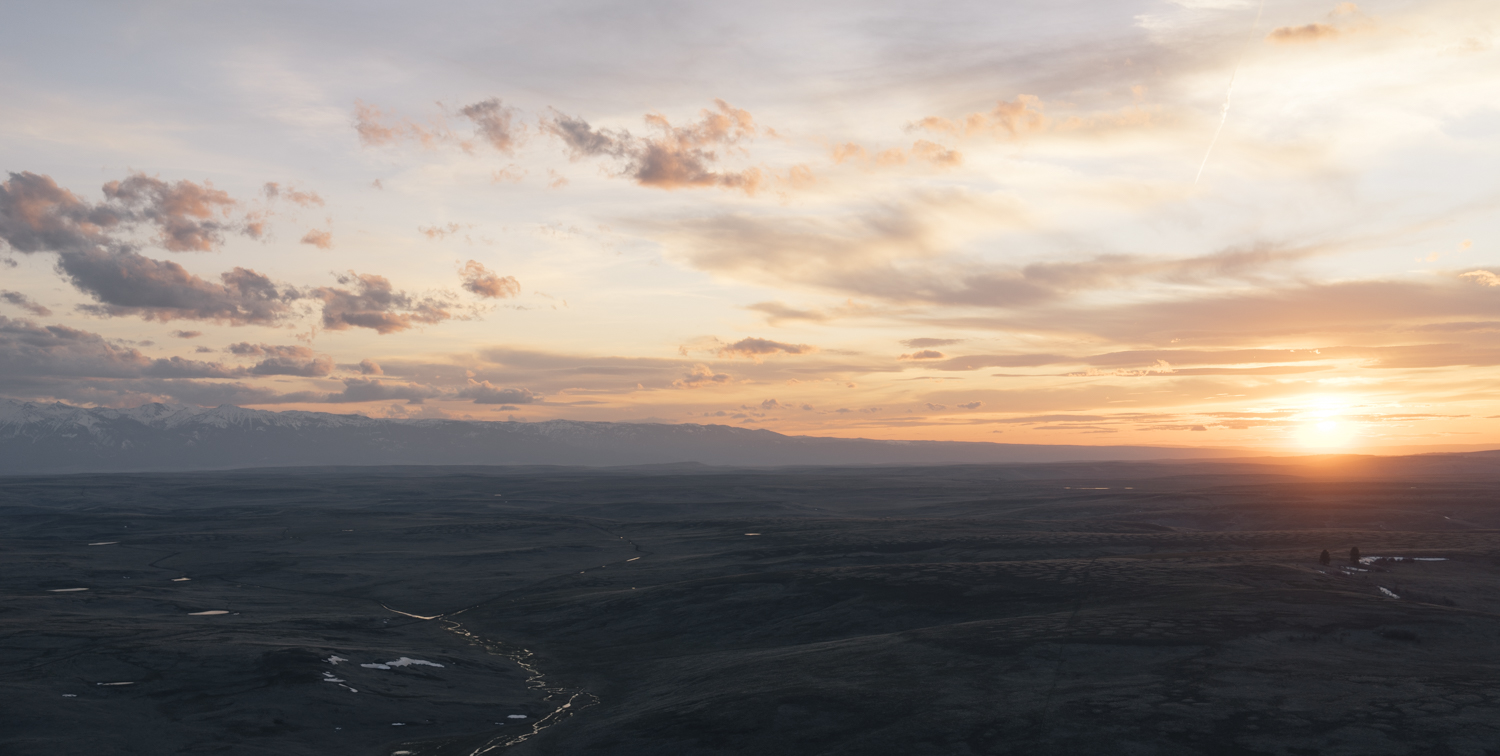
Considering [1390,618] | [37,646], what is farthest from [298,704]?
[1390,618]

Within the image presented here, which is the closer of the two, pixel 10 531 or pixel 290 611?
pixel 290 611

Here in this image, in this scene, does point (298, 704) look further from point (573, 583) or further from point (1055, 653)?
point (573, 583)

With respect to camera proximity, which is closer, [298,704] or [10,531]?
[298,704]

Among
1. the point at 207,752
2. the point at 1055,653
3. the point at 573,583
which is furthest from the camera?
the point at 573,583

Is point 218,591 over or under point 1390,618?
under

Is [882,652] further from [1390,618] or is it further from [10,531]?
[10,531]

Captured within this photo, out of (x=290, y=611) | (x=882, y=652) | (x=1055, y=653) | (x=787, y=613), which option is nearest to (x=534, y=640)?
(x=787, y=613)

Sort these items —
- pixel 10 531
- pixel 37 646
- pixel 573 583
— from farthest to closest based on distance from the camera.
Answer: pixel 10 531 < pixel 573 583 < pixel 37 646

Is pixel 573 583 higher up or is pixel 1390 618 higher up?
pixel 1390 618

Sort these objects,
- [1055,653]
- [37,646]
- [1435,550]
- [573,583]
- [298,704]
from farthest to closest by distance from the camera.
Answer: [573,583]
[1435,550]
[37,646]
[298,704]
[1055,653]
